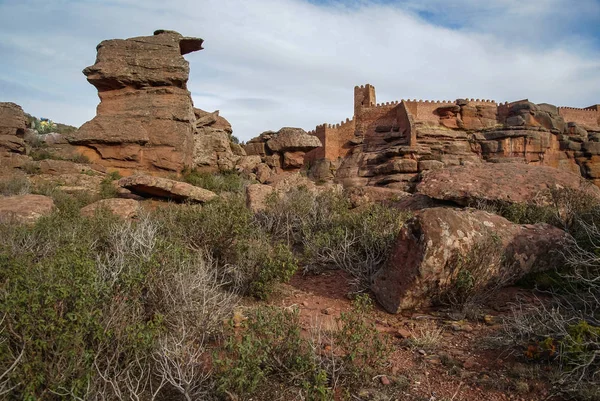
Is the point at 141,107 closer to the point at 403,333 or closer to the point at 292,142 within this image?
the point at 292,142

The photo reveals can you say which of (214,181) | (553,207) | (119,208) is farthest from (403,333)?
(214,181)

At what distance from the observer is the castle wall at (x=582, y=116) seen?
3253cm

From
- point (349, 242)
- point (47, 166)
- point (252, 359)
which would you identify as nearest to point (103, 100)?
point (47, 166)

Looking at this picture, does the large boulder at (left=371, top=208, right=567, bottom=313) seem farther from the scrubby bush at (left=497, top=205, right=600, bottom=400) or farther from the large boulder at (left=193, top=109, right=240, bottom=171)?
the large boulder at (left=193, top=109, right=240, bottom=171)

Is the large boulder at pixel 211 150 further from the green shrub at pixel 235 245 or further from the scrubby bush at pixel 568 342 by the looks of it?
the scrubby bush at pixel 568 342

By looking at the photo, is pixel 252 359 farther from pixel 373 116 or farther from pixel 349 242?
pixel 373 116

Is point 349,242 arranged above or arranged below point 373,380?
above

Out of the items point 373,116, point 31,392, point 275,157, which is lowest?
point 31,392

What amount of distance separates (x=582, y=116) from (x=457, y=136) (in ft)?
44.1

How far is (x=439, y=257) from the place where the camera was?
3.87 metres

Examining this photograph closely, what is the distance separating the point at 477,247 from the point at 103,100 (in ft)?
46.1

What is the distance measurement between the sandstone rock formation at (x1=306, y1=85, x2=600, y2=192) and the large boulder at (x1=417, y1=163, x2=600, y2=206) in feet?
56.9

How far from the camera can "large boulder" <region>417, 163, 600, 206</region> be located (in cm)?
644

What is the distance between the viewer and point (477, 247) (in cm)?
402
